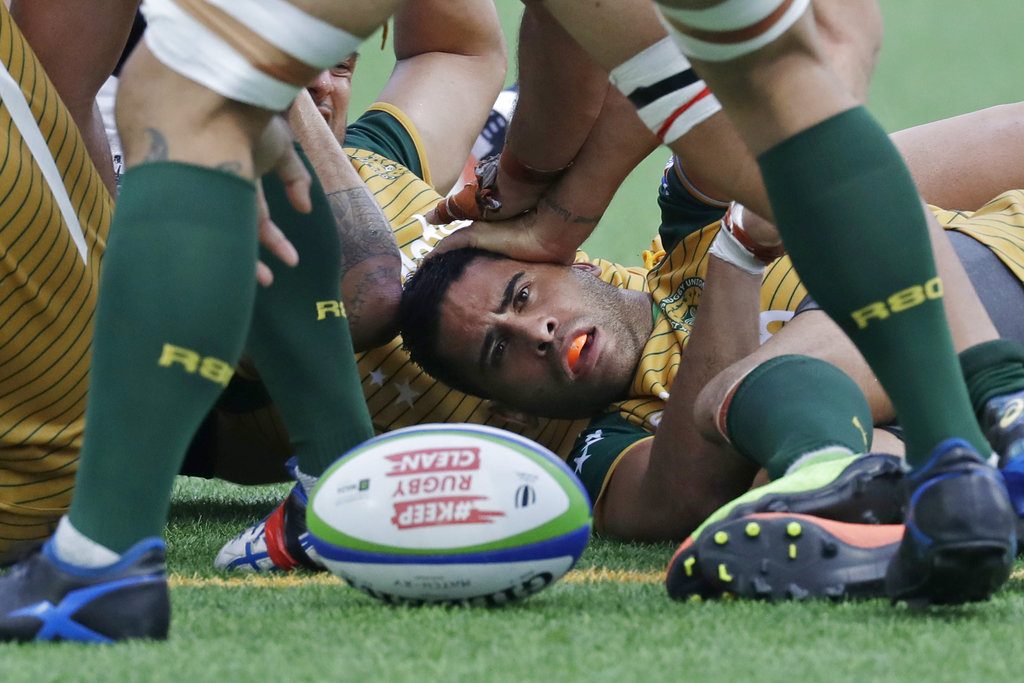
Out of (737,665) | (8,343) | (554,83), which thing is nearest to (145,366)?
(737,665)

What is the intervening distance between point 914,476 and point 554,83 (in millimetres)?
1497

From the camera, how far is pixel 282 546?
2.32 metres

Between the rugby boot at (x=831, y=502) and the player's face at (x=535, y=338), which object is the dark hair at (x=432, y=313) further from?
the rugby boot at (x=831, y=502)

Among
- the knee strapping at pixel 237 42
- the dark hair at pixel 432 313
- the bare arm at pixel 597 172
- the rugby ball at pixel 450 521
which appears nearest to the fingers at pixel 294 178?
the knee strapping at pixel 237 42

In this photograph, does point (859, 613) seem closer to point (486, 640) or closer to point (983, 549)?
point (983, 549)

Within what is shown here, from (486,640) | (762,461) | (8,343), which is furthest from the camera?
(8,343)

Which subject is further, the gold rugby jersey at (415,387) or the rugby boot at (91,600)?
the gold rugby jersey at (415,387)

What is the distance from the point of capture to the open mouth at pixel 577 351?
298 centimetres

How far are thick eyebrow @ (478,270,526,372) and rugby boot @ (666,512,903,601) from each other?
1.25 meters

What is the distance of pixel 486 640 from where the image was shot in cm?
160

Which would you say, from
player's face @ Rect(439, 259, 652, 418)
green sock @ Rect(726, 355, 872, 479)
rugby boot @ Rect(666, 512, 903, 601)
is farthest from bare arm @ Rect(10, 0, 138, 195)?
rugby boot @ Rect(666, 512, 903, 601)

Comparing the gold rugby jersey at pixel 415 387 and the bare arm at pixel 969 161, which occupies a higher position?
the bare arm at pixel 969 161

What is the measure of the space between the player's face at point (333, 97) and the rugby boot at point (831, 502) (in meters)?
1.99

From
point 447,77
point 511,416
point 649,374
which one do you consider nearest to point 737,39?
point 649,374
